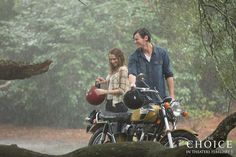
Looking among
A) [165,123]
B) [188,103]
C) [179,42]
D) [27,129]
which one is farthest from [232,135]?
[165,123]

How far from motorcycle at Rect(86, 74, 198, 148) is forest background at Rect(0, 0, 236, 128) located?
34.5 feet

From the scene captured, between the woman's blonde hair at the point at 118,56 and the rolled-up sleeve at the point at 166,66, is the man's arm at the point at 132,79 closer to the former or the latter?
the woman's blonde hair at the point at 118,56

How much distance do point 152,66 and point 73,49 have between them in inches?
426

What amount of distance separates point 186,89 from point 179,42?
1.66 m

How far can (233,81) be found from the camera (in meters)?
5.79

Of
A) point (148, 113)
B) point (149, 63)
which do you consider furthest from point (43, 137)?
point (148, 113)

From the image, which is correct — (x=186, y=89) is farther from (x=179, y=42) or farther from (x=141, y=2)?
(x=141, y=2)

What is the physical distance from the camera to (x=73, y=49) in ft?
54.0

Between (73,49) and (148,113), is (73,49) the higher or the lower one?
the higher one

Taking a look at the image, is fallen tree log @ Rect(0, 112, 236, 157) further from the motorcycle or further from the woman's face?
the woman's face

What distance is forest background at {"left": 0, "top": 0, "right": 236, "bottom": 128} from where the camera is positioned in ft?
53.9

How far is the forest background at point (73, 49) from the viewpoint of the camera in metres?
16.4

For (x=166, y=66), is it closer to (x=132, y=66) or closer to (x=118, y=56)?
(x=132, y=66)

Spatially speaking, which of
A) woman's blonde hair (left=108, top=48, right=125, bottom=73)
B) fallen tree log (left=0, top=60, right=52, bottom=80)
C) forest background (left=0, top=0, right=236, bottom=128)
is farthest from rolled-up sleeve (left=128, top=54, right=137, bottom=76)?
forest background (left=0, top=0, right=236, bottom=128)
